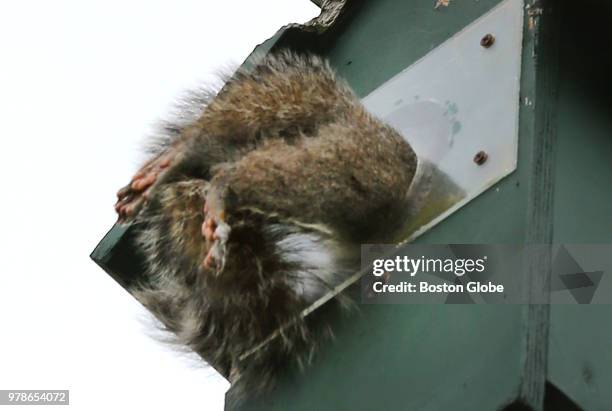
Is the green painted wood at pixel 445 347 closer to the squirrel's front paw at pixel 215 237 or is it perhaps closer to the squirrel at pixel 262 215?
the squirrel at pixel 262 215

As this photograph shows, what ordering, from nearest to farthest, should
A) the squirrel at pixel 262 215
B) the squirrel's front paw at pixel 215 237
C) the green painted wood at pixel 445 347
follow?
the green painted wood at pixel 445 347
the squirrel's front paw at pixel 215 237
the squirrel at pixel 262 215

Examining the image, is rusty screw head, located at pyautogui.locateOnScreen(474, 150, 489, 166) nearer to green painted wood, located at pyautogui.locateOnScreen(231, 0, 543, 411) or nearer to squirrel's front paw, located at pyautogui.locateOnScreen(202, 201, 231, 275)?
green painted wood, located at pyautogui.locateOnScreen(231, 0, 543, 411)

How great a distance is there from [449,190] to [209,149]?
67 cm

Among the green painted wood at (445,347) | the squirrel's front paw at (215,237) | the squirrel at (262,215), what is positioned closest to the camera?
the green painted wood at (445,347)

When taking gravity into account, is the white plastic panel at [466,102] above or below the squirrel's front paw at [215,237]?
above

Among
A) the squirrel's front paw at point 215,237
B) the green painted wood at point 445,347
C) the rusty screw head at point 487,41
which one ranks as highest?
the rusty screw head at point 487,41

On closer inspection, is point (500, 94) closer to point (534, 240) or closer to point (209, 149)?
point (534, 240)

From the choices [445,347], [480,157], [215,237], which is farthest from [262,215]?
[445,347]

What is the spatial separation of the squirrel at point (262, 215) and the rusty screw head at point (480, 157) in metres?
0.21

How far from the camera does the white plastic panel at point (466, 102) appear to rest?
307 cm

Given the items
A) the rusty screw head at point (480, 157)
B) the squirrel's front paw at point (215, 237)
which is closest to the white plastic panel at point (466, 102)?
the rusty screw head at point (480, 157)

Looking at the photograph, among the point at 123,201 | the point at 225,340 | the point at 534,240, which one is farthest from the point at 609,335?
the point at 123,201

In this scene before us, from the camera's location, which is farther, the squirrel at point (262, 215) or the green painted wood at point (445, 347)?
the squirrel at point (262, 215)

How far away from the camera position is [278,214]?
3236mm
